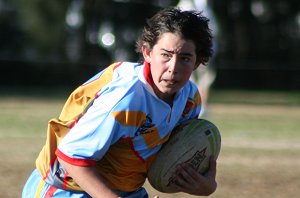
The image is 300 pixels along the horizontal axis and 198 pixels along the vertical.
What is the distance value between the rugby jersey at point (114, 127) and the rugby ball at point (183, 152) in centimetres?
5

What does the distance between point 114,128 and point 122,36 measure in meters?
33.0

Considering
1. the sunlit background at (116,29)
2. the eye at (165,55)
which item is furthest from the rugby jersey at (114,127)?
the sunlit background at (116,29)

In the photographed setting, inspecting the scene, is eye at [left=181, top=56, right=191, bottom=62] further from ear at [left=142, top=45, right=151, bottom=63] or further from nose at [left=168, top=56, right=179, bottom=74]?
ear at [left=142, top=45, right=151, bottom=63]

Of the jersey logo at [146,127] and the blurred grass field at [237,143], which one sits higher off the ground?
the jersey logo at [146,127]

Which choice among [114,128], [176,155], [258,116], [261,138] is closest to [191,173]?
[176,155]

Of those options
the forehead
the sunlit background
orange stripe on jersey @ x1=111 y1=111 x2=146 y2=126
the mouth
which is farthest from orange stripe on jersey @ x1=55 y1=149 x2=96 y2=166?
the sunlit background

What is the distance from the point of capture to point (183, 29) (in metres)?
4.12

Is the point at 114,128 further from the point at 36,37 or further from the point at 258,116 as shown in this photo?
the point at 36,37

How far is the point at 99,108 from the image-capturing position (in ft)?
13.2

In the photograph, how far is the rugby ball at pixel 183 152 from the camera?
14.6ft

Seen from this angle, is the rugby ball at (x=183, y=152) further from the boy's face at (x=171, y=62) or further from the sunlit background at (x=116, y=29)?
the sunlit background at (x=116, y=29)

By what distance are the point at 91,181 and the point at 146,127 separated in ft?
1.37

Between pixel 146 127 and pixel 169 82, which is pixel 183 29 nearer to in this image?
pixel 169 82

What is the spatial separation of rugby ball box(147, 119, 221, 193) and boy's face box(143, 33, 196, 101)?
389mm
